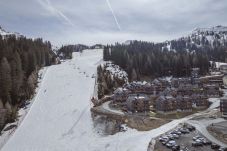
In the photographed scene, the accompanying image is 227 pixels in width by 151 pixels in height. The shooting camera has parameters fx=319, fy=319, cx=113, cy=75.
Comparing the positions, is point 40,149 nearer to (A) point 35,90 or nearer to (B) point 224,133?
(B) point 224,133

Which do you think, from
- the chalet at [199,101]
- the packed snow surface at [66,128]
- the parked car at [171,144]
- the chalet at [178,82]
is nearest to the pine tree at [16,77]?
the packed snow surface at [66,128]

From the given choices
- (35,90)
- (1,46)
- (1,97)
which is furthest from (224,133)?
(1,46)

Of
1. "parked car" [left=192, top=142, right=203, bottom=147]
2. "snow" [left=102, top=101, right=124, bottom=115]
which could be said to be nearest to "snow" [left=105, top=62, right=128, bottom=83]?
"snow" [left=102, top=101, right=124, bottom=115]

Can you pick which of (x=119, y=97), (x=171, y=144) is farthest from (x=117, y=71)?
(x=171, y=144)

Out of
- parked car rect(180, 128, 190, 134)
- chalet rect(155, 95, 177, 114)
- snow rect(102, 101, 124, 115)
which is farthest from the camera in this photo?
chalet rect(155, 95, 177, 114)

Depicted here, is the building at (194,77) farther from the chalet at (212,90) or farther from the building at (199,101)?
the building at (199,101)

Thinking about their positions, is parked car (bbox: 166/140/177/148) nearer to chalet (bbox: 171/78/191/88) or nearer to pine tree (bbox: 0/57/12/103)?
pine tree (bbox: 0/57/12/103)

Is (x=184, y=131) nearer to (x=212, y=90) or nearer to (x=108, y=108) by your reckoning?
(x=108, y=108)
